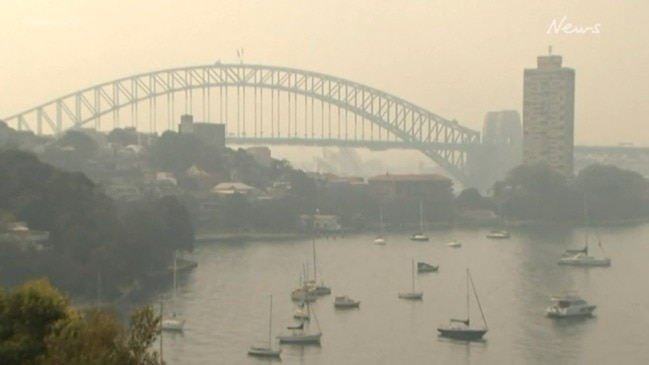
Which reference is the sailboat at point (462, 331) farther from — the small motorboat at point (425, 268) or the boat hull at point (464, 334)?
the small motorboat at point (425, 268)

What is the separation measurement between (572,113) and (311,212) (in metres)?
11.4

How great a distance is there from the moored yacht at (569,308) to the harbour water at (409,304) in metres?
0.10

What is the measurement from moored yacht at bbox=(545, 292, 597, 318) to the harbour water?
10 centimetres

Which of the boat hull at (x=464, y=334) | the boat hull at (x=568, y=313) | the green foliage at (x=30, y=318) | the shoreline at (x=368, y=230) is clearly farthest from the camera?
the shoreline at (x=368, y=230)

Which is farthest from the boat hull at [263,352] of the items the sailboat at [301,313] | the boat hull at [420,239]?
the boat hull at [420,239]

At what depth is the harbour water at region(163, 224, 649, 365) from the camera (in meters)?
10.4

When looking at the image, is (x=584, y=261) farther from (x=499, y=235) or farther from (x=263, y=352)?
(x=263, y=352)

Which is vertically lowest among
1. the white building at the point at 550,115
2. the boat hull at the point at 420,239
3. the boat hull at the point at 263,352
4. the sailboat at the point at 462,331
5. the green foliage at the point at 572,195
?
the boat hull at the point at 263,352

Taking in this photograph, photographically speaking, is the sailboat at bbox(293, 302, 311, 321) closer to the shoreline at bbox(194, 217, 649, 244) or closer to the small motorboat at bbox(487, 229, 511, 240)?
the shoreline at bbox(194, 217, 649, 244)

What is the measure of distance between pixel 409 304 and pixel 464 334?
2.41 m

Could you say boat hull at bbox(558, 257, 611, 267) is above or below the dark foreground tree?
below

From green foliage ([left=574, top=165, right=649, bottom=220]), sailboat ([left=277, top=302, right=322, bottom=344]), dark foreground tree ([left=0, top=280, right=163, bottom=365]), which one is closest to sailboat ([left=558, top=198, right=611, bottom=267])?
sailboat ([left=277, top=302, right=322, bottom=344])

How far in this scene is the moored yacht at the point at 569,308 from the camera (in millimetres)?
12570

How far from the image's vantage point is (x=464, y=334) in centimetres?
1120
